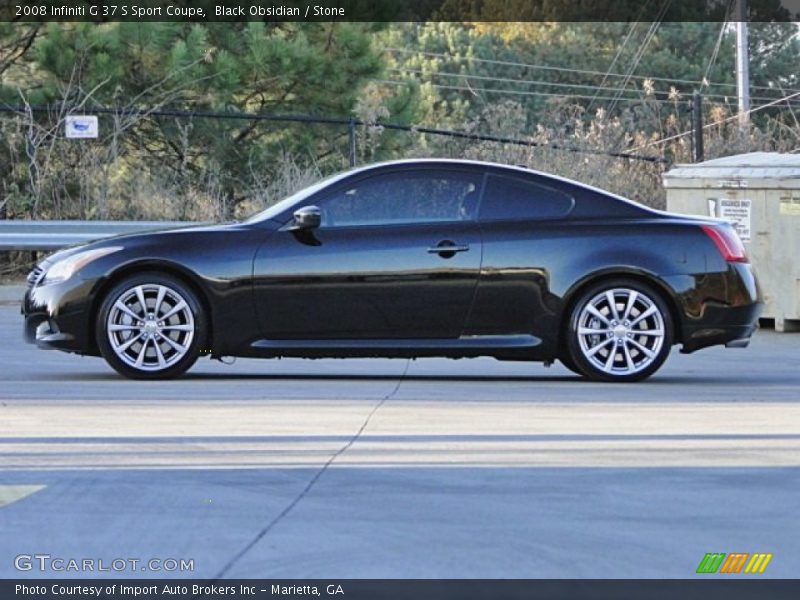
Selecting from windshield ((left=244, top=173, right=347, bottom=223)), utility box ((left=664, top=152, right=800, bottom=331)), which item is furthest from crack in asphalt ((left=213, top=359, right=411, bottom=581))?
utility box ((left=664, top=152, right=800, bottom=331))

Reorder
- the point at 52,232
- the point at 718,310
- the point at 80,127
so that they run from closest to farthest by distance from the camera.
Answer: the point at 718,310, the point at 52,232, the point at 80,127

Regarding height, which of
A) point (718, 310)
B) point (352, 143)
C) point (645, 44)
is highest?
point (645, 44)

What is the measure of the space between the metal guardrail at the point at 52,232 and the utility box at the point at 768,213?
587cm

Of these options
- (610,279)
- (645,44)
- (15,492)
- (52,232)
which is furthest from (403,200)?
(645,44)

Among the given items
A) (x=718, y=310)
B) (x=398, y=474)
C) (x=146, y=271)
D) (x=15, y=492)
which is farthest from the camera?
(x=718, y=310)

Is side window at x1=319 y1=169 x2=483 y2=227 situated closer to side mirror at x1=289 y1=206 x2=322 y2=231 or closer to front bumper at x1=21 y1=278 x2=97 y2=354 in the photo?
side mirror at x1=289 y1=206 x2=322 y2=231

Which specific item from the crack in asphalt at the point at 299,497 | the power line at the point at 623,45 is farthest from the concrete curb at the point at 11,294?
the power line at the point at 623,45

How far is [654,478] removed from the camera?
27.9 ft

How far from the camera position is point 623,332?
41.5 feet

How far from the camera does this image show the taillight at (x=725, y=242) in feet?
41.9

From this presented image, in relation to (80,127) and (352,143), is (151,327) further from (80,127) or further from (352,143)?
(352,143)

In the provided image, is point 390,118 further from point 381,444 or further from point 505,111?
point 381,444

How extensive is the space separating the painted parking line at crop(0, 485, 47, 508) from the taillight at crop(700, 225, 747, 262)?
229 inches

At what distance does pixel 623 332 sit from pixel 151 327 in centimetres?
300
